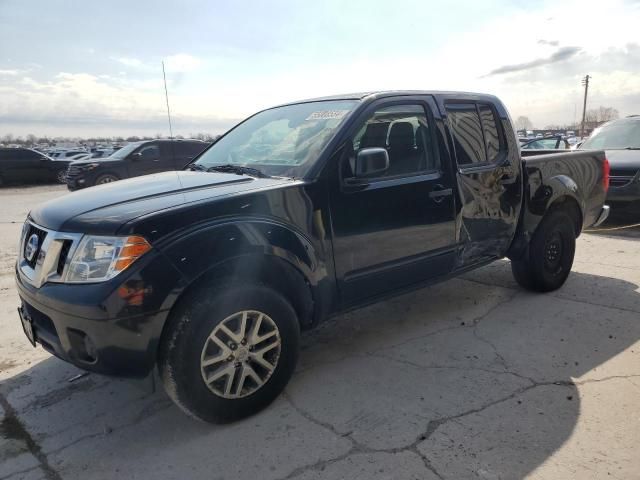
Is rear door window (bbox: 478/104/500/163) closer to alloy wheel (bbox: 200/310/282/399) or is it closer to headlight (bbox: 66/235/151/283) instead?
alloy wheel (bbox: 200/310/282/399)

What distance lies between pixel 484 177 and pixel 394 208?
1.09 metres

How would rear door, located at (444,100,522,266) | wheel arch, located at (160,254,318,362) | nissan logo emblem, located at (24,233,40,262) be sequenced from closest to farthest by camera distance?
wheel arch, located at (160,254,318,362)
nissan logo emblem, located at (24,233,40,262)
rear door, located at (444,100,522,266)

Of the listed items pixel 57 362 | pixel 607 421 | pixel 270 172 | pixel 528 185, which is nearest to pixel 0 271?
pixel 57 362

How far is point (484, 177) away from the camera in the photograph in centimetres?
408

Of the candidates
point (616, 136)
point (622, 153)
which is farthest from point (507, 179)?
point (616, 136)

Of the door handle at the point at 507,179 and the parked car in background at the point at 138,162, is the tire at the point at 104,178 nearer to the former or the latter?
the parked car in background at the point at 138,162

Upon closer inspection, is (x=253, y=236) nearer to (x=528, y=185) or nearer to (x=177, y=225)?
(x=177, y=225)

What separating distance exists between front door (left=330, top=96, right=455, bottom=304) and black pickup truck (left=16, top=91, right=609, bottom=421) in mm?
12

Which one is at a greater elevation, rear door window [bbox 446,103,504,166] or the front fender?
→ rear door window [bbox 446,103,504,166]

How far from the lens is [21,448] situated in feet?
8.85

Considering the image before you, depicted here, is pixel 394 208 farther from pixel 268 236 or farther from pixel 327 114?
pixel 268 236

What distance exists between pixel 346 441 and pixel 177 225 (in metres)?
1.45

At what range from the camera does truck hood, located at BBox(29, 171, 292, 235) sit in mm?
2568

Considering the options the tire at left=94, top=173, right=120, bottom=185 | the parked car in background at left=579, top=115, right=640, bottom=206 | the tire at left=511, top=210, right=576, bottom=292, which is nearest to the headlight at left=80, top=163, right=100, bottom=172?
the tire at left=94, top=173, right=120, bottom=185
